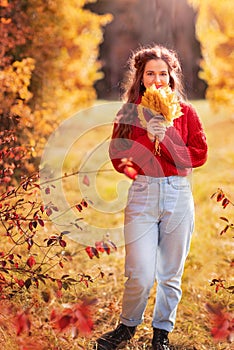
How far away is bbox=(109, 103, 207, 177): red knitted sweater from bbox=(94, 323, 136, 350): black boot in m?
0.97

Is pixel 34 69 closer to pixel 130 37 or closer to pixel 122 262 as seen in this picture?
pixel 122 262

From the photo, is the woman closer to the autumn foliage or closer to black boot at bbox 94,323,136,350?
black boot at bbox 94,323,136,350

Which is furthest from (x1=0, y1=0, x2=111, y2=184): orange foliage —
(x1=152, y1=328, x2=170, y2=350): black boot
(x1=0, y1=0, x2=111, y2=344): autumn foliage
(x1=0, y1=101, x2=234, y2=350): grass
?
(x1=152, y1=328, x2=170, y2=350): black boot

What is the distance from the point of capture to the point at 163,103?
290cm

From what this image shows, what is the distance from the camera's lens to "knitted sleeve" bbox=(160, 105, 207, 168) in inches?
121

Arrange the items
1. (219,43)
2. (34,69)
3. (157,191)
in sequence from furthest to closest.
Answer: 1. (219,43)
2. (34,69)
3. (157,191)

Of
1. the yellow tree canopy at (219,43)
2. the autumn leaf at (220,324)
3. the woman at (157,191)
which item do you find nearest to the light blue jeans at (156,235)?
the woman at (157,191)

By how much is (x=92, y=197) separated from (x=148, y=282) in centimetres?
424

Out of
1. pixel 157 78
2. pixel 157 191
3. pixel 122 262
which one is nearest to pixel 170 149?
pixel 157 191

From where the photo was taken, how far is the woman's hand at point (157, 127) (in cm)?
298

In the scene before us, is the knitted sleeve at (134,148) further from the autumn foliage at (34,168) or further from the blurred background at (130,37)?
the blurred background at (130,37)

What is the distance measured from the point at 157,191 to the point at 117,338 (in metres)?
0.96

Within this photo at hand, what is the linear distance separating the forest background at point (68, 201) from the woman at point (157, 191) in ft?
0.65

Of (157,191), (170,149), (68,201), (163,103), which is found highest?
(163,103)
